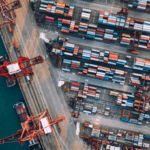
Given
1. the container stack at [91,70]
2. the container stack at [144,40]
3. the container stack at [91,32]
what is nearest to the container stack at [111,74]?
the container stack at [91,70]

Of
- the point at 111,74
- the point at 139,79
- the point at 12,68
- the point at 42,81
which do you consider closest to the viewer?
the point at 12,68

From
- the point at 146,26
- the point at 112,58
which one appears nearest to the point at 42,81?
the point at 112,58

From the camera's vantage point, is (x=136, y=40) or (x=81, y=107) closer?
(x=136, y=40)

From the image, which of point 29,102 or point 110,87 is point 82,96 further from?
point 29,102

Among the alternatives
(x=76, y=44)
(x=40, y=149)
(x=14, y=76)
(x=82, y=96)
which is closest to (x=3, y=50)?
(x=14, y=76)

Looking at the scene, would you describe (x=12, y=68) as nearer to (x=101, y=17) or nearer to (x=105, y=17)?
(x=101, y=17)

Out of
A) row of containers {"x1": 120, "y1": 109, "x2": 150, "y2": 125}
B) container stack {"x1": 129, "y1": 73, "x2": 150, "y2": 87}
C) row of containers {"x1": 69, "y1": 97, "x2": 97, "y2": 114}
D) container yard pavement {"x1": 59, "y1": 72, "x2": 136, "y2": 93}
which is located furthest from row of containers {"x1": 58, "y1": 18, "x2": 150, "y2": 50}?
row of containers {"x1": 120, "y1": 109, "x2": 150, "y2": 125}

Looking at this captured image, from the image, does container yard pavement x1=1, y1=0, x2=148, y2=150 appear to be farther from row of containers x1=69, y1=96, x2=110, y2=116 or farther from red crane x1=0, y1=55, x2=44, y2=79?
row of containers x1=69, y1=96, x2=110, y2=116
